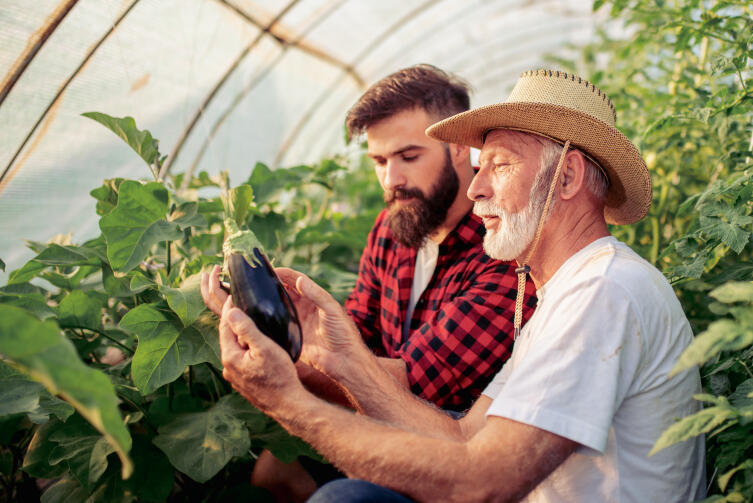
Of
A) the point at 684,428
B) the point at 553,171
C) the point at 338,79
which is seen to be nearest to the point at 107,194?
the point at 553,171

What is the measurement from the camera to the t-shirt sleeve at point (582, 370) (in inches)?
44.7

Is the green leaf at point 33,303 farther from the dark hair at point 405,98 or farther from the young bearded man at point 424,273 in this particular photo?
the dark hair at point 405,98

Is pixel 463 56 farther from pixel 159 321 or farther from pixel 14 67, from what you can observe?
pixel 159 321

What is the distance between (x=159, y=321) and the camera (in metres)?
1.67

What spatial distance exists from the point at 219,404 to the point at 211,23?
2907mm

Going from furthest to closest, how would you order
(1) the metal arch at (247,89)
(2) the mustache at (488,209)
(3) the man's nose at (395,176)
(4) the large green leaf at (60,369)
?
(1) the metal arch at (247,89)
(3) the man's nose at (395,176)
(2) the mustache at (488,209)
(4) the large green leaf at (60,369)

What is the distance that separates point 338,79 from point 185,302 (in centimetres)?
560

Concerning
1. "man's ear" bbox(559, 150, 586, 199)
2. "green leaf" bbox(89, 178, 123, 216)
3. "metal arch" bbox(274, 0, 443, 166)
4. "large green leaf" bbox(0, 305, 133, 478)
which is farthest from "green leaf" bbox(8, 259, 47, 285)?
"metal arch" bbox(274, 0, 443, 166)

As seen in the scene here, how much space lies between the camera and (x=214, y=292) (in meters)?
1.59

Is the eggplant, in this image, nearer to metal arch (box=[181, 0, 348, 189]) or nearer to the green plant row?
the green plant row

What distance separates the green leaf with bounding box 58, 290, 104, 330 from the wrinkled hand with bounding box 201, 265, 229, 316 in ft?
1.62

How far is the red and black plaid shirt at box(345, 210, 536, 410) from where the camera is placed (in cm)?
178

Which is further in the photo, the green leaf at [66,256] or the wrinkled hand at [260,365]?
the green leaf at [66,256]

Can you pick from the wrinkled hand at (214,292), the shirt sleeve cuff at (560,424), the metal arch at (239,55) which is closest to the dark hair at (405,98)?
the wrinkled hand at (214,292)
